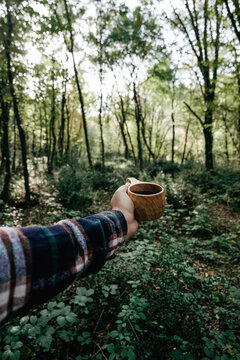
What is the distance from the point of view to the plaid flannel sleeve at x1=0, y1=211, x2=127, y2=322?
61 centimetres

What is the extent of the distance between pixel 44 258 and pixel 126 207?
0.68 m

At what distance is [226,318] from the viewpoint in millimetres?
2166

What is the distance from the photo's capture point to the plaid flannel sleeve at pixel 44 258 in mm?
611

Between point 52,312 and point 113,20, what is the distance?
49.0 ft

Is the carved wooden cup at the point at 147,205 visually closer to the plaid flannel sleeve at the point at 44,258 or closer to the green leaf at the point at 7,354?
the plaid flannel sleeve at the point at 44,258

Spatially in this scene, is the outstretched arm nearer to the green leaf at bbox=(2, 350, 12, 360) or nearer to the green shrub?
the green leaf at bbox=(2, 350, 12, 360)

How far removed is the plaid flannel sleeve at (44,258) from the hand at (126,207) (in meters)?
0.28

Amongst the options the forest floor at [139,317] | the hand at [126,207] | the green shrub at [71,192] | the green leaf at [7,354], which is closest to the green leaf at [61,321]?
the forest floor at [139,317]

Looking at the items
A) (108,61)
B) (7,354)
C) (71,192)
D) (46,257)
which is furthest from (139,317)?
(108,61)

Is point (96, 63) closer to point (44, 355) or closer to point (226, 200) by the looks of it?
point (226, 200)

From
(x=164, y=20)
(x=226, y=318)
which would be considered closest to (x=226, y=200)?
(x=226, y=318)

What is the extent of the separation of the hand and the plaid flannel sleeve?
28 cm

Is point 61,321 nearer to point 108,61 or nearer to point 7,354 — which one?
point 7,354

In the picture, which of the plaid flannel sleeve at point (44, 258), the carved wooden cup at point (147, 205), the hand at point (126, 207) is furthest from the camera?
the carved wooden cup at point (147, 205)
